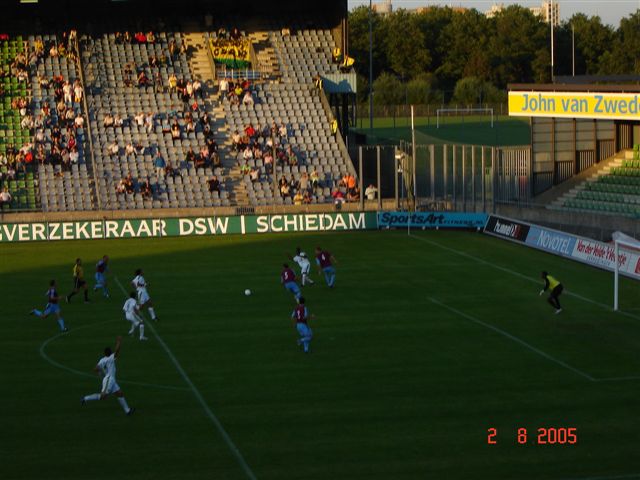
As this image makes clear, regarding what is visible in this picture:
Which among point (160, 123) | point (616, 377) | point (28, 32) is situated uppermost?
point (28, 32)

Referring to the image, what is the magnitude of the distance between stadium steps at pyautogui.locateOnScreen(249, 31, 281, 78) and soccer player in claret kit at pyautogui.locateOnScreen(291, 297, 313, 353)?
41587mm

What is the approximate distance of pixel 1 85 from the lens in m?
67.7

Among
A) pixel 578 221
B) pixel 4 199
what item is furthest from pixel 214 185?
pixel 578 221

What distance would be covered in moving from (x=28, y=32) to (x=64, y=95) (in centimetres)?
674

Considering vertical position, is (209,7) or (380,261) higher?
(209,7)

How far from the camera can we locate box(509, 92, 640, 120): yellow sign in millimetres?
52594

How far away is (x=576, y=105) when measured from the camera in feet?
181

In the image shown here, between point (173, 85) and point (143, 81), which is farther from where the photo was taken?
point (143, 81)

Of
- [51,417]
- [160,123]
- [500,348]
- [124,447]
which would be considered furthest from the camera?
[160,123]

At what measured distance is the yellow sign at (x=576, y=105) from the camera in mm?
52594

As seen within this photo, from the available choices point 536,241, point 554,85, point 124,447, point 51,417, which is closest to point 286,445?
point 124,447

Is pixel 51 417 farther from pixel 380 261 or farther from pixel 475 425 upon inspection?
pixel 380 261

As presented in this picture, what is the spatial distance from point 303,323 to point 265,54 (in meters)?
43.9

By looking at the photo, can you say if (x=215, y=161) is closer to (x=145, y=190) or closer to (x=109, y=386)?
(x=145, y=190)
